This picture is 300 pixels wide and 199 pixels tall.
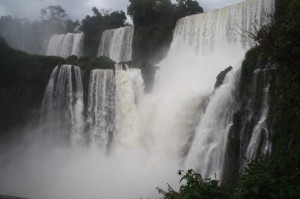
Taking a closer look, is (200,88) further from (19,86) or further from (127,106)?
(19,86)

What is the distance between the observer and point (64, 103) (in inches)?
971

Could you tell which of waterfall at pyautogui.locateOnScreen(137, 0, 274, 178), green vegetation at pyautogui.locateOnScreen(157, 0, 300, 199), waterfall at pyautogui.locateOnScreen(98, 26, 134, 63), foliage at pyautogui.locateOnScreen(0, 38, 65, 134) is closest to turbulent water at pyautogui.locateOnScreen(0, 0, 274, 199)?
waterfall at pyautogui.locateOnScreen(137, 0, 274, 178)

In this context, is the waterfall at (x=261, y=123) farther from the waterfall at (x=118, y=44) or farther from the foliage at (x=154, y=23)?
the waterfall at (x=118, y=44)

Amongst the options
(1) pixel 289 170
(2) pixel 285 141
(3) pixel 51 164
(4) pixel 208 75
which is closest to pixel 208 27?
(4) pixel 208 75

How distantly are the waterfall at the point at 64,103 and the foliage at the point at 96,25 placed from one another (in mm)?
12977

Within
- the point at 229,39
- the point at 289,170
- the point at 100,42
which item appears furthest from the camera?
the point at 100,42

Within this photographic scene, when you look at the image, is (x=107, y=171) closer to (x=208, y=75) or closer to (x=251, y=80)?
(x=208, y=75)

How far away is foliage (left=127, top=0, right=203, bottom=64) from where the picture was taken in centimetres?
3259

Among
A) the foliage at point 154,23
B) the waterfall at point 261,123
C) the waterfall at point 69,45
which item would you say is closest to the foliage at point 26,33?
the waterfall at point 69,45

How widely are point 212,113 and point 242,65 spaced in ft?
11.7

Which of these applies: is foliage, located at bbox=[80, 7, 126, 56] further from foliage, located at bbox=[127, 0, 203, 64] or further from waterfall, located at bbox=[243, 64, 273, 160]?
waterfall, located at bbox=[243, 64, 273, 160]

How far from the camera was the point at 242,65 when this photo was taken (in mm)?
14312

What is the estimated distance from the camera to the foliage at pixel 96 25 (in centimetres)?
3785

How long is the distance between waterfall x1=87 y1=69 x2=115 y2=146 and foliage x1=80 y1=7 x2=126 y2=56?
44.3 ft
